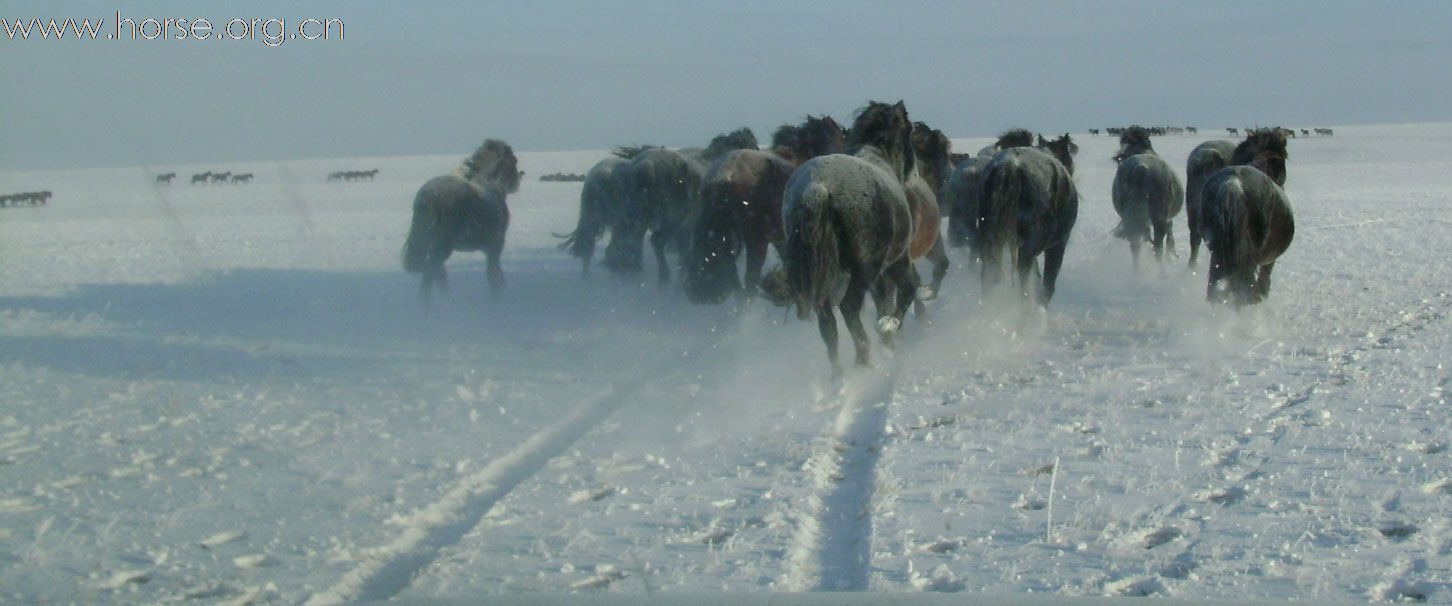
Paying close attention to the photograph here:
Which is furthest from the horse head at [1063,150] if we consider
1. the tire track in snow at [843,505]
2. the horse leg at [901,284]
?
the tire track in snow at [843,505]

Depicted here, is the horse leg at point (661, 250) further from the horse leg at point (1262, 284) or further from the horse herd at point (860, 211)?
the horse leg at point (1262, 284)

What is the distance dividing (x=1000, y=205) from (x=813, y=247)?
2573 millimetres

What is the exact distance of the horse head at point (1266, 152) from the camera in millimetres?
11367

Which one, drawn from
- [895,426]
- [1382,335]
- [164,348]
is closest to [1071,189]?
[1382,335]

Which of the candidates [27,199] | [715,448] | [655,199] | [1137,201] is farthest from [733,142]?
[27,199]

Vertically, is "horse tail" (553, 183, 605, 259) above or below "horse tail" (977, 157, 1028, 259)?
below

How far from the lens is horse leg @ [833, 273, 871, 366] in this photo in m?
8.41

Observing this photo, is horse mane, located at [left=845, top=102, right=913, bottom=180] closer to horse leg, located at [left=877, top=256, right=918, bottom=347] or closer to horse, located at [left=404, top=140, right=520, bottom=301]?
horse leg, located at [left=877, top=256, right=918, bottom=347]

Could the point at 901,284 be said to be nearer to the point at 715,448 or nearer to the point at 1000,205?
the point at 1000,205

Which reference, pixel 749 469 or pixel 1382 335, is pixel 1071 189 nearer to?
pixel 1382 335

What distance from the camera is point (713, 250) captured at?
10922mm

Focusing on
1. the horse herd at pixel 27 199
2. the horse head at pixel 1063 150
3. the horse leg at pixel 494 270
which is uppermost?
the horse head at pixel 1063 150

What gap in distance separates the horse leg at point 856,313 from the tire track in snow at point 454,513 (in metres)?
1.72

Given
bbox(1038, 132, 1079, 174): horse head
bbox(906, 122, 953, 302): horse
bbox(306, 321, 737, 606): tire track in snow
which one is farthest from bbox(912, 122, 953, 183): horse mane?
bbox(306, 321, 737, 606): tire track in snow
